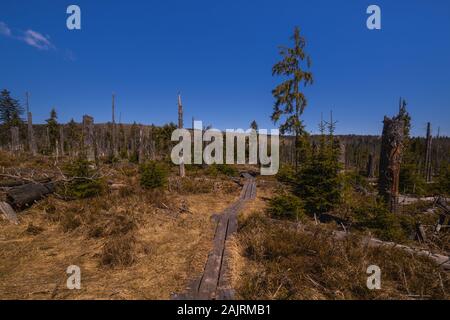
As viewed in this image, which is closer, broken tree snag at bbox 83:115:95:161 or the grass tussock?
the grass tussock

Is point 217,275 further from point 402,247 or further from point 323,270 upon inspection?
point 402,247

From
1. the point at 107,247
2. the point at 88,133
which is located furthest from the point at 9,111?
the point at 107,247

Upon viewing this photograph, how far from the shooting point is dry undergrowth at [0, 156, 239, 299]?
445 centimetres

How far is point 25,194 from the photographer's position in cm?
884

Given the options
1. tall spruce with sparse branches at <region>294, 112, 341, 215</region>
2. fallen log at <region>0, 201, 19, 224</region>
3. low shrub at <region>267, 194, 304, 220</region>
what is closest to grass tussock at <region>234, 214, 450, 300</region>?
low shrub at <region>267, 194, 304, 220</region>

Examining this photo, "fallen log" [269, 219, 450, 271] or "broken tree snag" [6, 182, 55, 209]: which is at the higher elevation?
"broken tree snag" [6, 182, 55, 209]

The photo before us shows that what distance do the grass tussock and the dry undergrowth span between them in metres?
1.44

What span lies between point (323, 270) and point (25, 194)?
11.1 m

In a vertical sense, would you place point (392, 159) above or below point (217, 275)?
above

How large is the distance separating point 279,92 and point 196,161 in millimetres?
13564

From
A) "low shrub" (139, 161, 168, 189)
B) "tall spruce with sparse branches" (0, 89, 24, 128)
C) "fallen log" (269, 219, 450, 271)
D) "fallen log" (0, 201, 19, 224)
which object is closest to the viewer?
"fallen log" (269, 219, 450, 271)

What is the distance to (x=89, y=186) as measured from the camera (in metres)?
10.4

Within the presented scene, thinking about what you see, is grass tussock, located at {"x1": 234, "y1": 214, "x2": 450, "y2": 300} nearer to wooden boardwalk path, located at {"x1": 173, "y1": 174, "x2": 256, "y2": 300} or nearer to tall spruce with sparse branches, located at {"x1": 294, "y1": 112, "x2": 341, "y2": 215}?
wooden boardwalk path, located at {"x1": 173, "y1": 174, "x2": 256, "y2": 300}

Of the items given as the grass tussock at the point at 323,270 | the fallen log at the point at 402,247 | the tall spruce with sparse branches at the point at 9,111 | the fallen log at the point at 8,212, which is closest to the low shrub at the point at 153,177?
the fallen log at the point at 8,212
